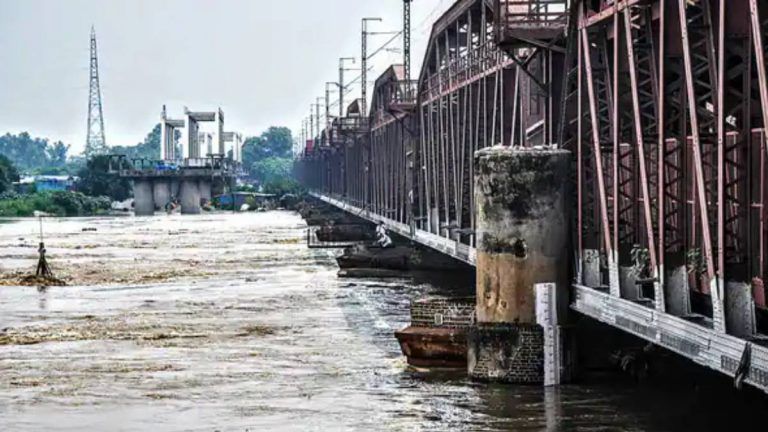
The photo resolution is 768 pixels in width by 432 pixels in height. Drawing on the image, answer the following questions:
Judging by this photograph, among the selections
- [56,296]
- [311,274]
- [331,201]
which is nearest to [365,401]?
[56,296]

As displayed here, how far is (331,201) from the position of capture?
140125 mm

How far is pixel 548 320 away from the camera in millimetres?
26828

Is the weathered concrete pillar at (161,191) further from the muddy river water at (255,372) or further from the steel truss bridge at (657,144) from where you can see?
the steel truss bridge at (657,144)

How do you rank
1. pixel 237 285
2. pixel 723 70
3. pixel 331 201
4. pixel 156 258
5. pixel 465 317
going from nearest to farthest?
pixel 723 70, pixel 465 317, pixel 237 285, pixel 156 258, pixel 331 201

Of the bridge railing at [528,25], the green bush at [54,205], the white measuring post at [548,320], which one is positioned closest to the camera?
the white measuring post at [548,320]

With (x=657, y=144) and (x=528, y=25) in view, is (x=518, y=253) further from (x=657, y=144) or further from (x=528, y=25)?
(x=528, y=25)

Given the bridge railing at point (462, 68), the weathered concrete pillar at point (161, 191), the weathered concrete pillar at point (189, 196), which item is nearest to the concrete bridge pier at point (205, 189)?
the weathered concrete pillar at point (189, 196)

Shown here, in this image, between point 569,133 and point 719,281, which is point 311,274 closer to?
point 569,133

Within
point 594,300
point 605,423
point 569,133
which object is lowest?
point 605,423

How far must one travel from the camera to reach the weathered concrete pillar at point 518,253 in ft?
88.2

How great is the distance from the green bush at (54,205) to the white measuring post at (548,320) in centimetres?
14962

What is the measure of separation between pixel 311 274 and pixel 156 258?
1674 centimetres

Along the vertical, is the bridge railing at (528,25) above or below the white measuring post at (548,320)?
above

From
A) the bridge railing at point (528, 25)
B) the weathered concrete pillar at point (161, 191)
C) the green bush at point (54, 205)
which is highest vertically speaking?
the bridge railing at point (528, 25)
